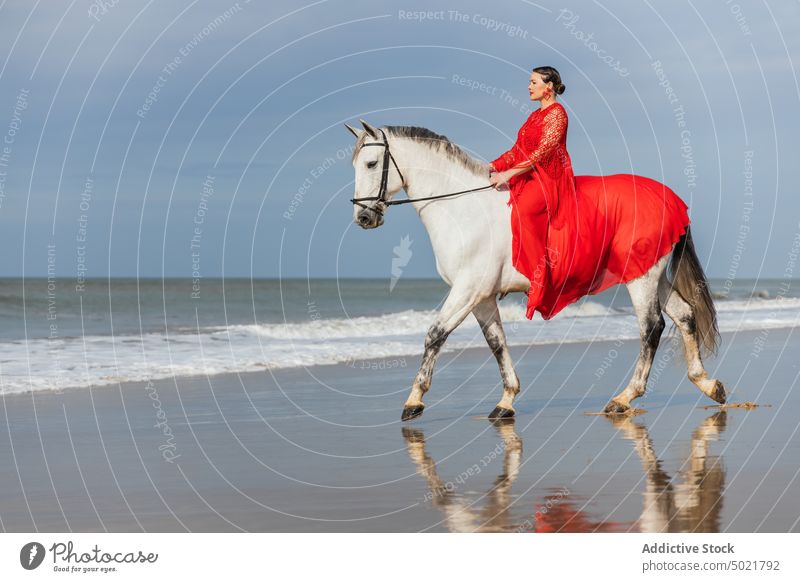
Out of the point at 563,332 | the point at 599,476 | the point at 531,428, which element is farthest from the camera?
the point at 563,332

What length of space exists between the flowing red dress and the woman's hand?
0.11 meters

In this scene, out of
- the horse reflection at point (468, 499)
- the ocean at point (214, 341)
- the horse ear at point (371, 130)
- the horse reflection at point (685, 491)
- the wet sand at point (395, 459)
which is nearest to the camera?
the horse reflection at point (685, 491)

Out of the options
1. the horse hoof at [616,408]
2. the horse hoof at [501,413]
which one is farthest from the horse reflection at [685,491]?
the horse hoof at [501,413]

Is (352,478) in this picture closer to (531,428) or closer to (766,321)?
(531,428)

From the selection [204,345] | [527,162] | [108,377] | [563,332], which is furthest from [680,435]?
[563,332]

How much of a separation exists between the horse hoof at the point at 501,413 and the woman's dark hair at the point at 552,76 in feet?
9.46

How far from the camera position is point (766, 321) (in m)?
25.8

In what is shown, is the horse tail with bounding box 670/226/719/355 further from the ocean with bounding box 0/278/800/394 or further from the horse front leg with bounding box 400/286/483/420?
the ocean with bounding box 0/278/800/394

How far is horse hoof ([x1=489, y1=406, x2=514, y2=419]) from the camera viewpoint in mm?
9539

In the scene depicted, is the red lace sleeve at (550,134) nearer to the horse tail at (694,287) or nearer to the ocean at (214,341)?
the horse tail at (694,287)

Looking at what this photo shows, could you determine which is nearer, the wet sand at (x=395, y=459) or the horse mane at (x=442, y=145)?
the wet sand at (x=395, y=459)

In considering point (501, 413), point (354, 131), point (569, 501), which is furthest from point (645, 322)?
point (569, 501)

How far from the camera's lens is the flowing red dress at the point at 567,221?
913cm
